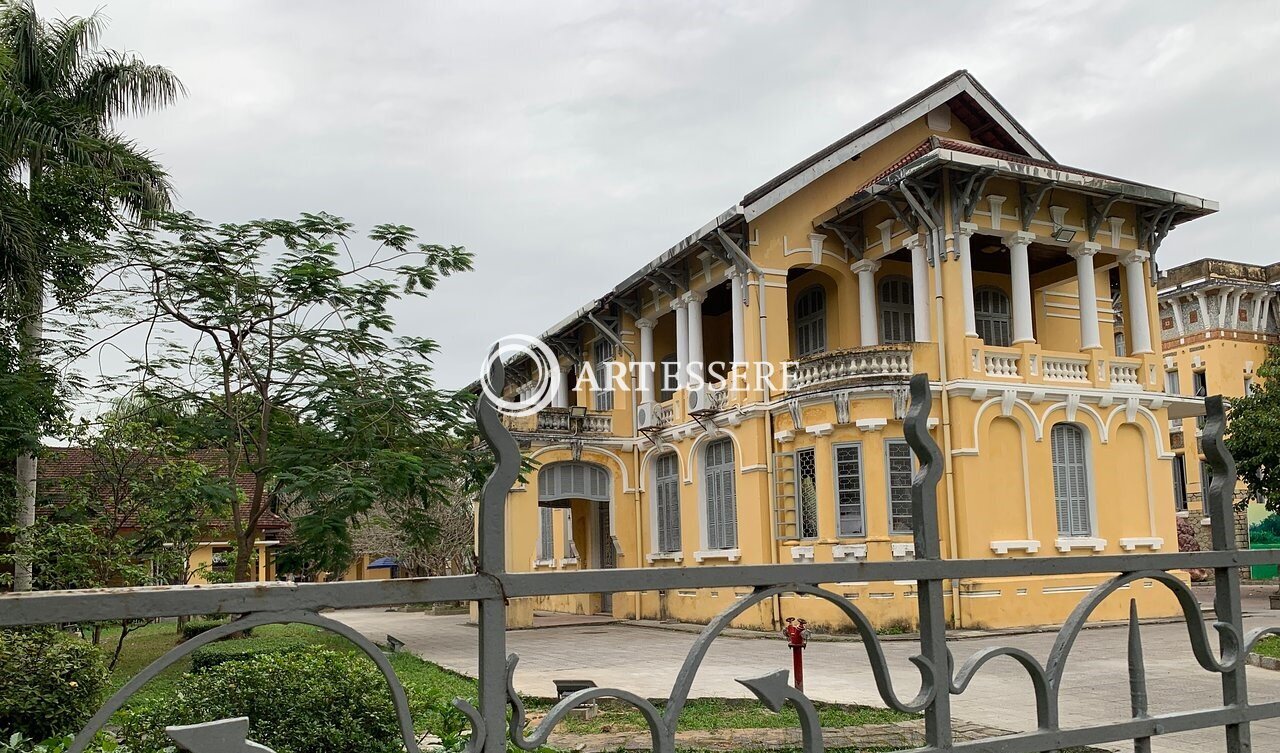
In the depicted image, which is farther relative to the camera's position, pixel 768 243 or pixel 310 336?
pixel 768 243

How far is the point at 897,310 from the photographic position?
22.4m

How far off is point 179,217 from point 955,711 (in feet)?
35.5

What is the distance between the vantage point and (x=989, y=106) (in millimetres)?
22656

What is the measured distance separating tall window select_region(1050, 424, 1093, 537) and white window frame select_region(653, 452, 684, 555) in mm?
8336

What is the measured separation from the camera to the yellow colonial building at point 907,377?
19.2 meters

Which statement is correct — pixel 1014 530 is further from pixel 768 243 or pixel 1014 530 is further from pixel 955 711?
pixel 955 711

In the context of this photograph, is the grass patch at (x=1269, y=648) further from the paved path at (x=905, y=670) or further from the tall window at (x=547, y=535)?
the tall window at (x=547, y=535)

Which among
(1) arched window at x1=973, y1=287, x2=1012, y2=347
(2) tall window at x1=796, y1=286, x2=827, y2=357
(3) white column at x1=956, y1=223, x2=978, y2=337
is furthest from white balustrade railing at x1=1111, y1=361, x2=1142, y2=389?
(2) tall window at x1=796, y1=286, x2=827, y2=357

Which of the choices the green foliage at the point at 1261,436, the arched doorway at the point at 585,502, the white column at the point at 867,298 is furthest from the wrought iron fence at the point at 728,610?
the green foliage at the point at 1261,436

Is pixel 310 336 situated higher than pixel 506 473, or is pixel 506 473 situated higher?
pixel 310 336

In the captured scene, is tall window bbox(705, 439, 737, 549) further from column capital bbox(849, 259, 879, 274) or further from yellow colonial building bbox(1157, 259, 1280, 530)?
yellow colonial building bbox(1157, 259, 1280, 530)

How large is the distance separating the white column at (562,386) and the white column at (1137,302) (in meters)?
15.3

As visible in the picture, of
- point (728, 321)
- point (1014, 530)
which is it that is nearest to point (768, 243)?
point (728, 321)

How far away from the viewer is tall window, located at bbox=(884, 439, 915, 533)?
19234 millimetres
